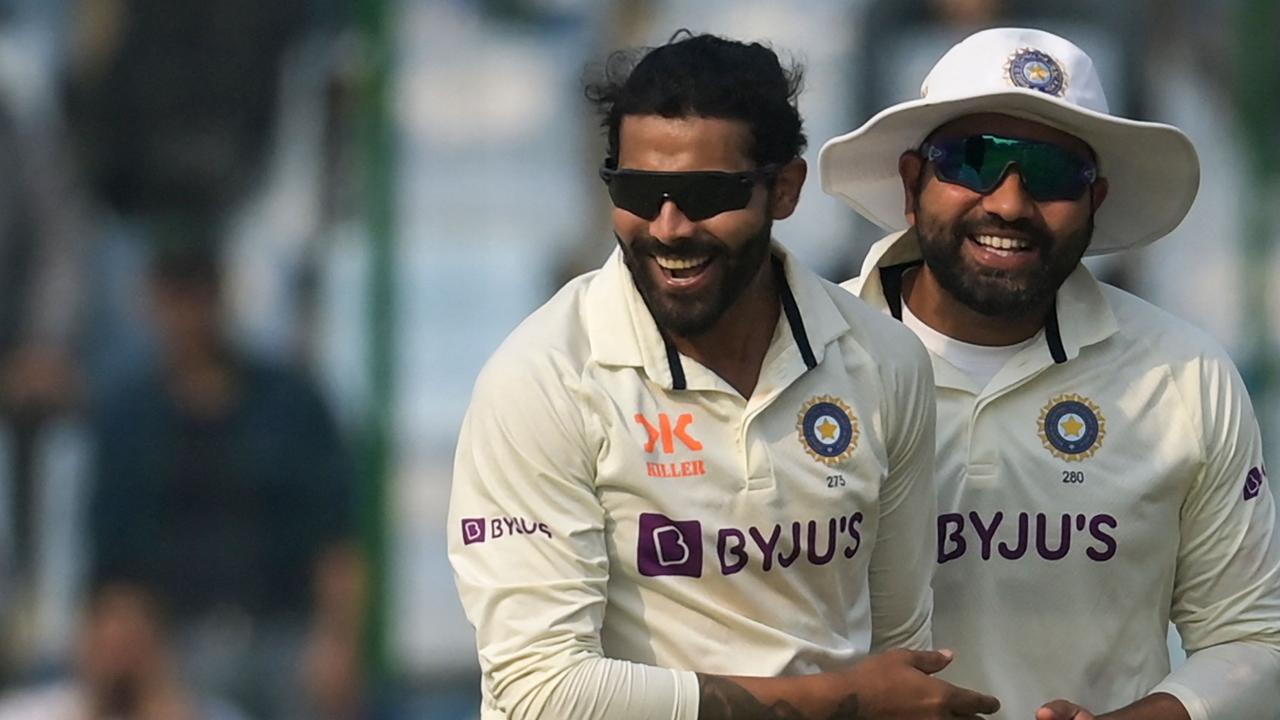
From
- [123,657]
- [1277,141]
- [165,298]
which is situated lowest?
[123,657]

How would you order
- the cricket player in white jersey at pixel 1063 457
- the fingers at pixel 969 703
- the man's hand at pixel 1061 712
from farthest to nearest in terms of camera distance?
the cricket player in white jersey at pixel 1063 457 < the man's hand at pixel 1061 712 < the fingers at pixel 969 703

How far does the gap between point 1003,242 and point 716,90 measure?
0.59 m

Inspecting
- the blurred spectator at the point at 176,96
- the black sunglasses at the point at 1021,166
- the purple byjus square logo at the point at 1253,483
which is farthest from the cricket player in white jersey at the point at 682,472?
the blurred spectator at the point at 176,96

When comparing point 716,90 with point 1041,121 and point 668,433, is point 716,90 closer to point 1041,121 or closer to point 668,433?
point 668,433

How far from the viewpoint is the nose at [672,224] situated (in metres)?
2.89

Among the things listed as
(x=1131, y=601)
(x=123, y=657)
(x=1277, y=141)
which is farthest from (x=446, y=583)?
(x=1131, y=601)

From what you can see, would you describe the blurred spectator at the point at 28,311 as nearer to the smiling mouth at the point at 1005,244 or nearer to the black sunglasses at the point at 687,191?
the smiling mouth at the point at 1005,244

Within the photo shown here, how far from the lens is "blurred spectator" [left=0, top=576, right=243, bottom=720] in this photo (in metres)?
6.59

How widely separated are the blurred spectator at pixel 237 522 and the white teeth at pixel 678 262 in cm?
386

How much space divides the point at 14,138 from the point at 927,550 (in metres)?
4.37

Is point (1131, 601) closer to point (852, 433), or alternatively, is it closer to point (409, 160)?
point (852, 433)

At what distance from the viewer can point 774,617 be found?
2949 millimetres

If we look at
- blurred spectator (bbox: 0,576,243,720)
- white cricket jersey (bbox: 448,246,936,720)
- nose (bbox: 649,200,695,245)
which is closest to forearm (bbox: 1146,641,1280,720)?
white cricket jersey (bbox: 448,246,936,720)

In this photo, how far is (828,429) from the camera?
2.98 m
